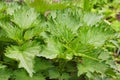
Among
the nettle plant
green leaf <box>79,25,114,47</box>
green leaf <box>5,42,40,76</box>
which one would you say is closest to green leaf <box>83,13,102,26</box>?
the nettle plant

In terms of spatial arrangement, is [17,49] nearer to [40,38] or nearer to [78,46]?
[40,38]

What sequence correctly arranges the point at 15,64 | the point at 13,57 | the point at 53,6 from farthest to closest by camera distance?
the point at 53,6, the point at 15,64, the point at 13,57

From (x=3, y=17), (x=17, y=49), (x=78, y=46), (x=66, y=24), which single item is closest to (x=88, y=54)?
(x=78, y=46)

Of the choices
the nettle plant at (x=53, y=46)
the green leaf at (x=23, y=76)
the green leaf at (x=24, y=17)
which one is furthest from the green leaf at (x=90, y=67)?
the green leaf at (x=24, y=17)

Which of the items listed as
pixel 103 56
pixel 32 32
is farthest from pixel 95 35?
pixel 32 32

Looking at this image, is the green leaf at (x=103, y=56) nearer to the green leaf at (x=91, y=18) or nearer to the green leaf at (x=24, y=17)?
the green leaf at (x=91, y=18)

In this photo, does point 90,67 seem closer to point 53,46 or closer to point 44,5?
point 53,46

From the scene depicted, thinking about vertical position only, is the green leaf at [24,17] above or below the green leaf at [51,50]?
A: above
